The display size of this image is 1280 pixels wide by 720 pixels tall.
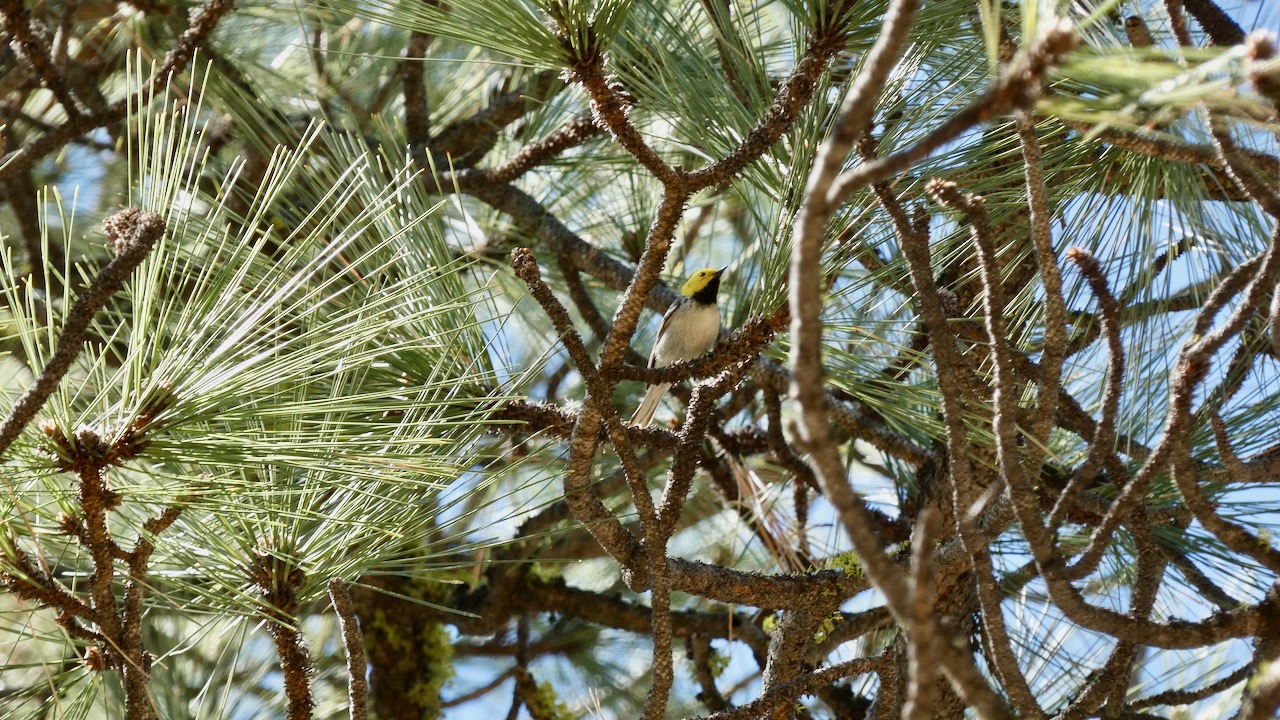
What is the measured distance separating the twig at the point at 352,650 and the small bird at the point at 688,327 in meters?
1.00

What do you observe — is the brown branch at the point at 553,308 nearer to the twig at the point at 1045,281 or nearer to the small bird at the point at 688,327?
the twig at the point at 1045,281

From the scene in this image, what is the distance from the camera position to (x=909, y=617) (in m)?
0.61

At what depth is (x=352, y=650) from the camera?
1.29m

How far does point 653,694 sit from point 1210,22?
3.64 ft

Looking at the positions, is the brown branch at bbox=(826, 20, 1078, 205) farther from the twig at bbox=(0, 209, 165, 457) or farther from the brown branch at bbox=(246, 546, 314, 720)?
the brown branch at bbox=(246, 546, 314, 720)

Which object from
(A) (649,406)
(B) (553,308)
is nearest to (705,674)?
(A) (649,406)

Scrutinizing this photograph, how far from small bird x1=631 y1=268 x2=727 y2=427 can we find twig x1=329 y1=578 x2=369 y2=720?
1.00m

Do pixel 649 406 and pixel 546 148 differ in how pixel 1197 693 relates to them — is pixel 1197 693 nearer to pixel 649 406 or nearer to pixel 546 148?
pixel 649 406

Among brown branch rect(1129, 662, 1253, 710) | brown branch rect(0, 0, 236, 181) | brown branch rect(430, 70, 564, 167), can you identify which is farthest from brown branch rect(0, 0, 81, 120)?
brown branch rect(1129, 662, 1253, 710)

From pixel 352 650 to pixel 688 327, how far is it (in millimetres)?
1220

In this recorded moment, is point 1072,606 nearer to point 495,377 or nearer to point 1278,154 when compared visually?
point 1278,154

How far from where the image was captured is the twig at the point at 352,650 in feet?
4.15

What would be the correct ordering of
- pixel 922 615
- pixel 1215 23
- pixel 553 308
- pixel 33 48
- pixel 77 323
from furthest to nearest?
1. pixel 33 48
2. pixel 1215 23
3. pixel 553 308
4. pixel 77 323
5. pixel 922 615

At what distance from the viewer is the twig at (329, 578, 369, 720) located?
4.15 ft
